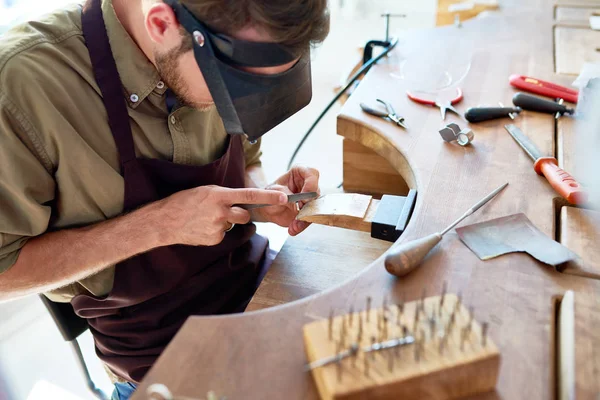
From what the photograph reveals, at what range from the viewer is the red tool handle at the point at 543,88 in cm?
139

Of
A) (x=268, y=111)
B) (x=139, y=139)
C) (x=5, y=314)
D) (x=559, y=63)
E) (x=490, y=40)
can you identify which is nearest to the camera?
(x=268, y=111)

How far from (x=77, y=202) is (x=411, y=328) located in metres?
0.77

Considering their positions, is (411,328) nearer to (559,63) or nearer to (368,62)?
(368,62)

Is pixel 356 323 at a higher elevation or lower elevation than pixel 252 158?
higher

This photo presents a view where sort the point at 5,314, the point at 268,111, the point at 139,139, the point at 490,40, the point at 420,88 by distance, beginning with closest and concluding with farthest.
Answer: the point at 268,111
the point at 139,139
the point at 420,88
the point at 490,40
the point at 5,314

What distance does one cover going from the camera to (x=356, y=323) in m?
0.67

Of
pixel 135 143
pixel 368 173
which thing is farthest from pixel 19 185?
pixel 368 173

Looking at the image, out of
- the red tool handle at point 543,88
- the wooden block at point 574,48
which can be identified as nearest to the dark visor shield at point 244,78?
the red tool handle at point 543,88

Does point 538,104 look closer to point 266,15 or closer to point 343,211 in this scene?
point 343,211

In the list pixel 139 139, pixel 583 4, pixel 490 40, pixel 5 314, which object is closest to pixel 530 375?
pixel 139 139

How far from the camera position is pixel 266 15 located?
0.89 metres

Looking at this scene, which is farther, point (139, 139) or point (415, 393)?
point (139, 139)

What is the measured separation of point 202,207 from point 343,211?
0.31 metres

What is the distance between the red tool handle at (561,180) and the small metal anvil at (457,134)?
0.17 meters
